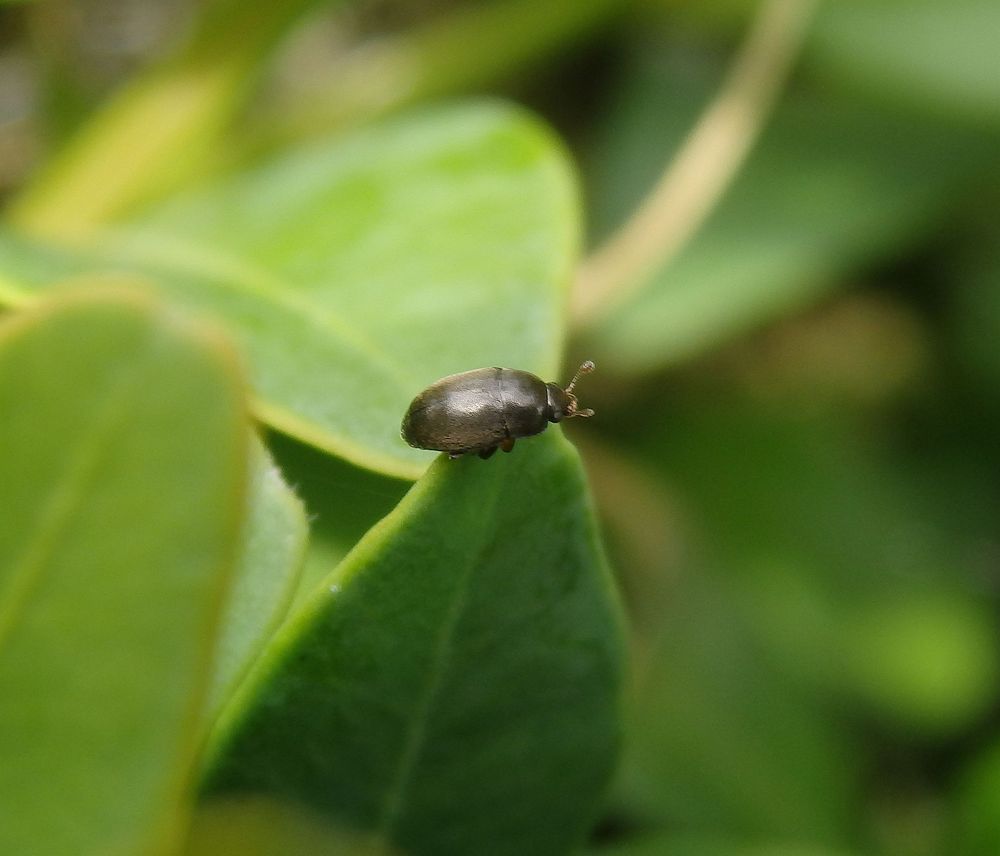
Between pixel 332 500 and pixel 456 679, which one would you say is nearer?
pixel 456 679

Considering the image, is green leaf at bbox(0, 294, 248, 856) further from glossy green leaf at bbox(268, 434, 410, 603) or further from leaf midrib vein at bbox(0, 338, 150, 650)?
glossy green leaf at bbox(268, 434, 410, 603)

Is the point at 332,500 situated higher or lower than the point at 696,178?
lower

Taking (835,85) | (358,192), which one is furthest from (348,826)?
(835,85)

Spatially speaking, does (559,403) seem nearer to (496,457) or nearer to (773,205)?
(496,457)

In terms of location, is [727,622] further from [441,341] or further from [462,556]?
[462,556]

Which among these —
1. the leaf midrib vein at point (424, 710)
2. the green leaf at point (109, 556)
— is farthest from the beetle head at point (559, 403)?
the green leaf at point (109, 556)

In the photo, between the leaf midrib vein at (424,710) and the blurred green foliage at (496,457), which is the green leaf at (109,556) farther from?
the leaf midrib vein at (424,710)

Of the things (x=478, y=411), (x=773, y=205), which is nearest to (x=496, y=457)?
(x=478, y=411)
